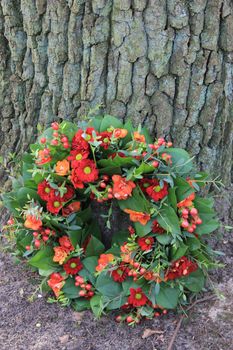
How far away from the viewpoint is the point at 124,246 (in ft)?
9.00

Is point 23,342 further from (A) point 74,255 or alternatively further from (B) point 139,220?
(B) point 139,220

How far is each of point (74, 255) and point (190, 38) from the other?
1264 millimetres

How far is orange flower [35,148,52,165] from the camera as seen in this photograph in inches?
104

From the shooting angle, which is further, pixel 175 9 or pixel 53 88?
pixel 53 88

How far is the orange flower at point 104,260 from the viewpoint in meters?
2.76

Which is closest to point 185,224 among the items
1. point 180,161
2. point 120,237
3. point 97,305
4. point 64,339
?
point 180,161

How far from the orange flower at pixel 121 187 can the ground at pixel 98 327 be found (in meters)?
0.72

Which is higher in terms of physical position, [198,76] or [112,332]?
[198,76]

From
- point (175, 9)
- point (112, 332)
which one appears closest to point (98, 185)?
point (112, 332)

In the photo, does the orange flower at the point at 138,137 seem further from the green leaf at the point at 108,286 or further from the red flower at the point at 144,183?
the green leaf at the point at 108,286

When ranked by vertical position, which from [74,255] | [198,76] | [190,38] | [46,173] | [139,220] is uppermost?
[190,38]

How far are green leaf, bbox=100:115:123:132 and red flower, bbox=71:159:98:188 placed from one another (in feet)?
→ 0.80

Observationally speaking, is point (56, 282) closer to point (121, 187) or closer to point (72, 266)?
point (72, 266)

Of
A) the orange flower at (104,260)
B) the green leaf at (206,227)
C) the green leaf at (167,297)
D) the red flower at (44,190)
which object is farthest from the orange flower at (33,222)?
the green leaf at (206,227)
